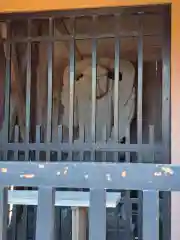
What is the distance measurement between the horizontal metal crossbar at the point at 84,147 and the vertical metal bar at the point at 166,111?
61mm

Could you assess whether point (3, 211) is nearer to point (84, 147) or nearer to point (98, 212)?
point (98, 212)

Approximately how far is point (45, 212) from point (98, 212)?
→ 128 mm

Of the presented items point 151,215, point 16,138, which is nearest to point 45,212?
point 151,215

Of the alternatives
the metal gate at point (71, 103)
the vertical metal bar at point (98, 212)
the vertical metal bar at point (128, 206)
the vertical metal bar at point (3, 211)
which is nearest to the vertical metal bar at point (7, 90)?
the metal gate at point (71, 103)

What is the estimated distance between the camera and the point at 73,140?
261 centimetres

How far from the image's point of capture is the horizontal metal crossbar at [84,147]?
2479mm

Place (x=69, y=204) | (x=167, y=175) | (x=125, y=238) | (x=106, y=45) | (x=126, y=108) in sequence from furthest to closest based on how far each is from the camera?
1. (x=106, y=45)
2. (x=126, y=108)
3. (x=125, y=238)
4. (x=69, y=204)
5. (x=167, y=175)

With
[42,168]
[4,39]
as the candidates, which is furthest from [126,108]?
[42,168]

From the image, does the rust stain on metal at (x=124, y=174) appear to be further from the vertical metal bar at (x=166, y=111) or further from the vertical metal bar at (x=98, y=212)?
the vertical metal bar at (x=166, y=111)

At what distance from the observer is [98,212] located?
0.95 m

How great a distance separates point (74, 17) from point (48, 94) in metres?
0.53

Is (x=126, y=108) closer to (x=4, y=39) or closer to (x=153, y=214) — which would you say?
(x=4, y=39)

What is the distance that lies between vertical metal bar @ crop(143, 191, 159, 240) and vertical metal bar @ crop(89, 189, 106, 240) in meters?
0.10

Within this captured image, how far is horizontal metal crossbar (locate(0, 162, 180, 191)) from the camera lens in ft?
3.04
